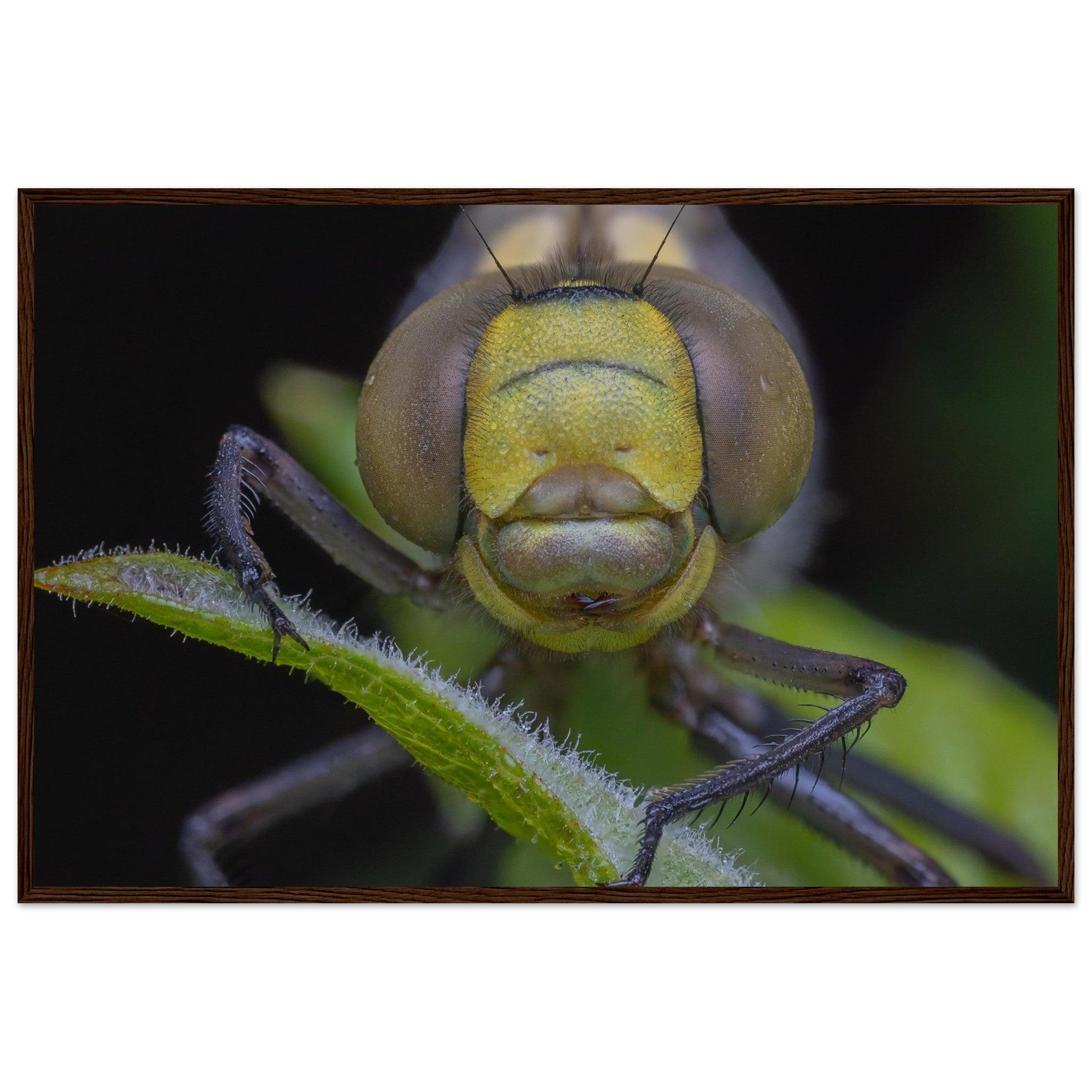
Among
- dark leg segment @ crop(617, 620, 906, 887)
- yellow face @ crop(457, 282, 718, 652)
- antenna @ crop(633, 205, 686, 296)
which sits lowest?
dark leg segment @ crop(617, 620, 906, 887)

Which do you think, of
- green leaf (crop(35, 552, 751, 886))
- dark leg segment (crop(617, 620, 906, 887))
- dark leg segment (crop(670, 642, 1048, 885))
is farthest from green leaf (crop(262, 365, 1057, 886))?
green leaf (crop(35, 552, 751, 886))

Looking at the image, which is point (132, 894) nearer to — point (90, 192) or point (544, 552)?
point (544, 552)

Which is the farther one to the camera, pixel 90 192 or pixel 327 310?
pixel 327 310

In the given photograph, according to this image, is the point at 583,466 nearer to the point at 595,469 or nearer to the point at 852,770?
the point at 595,469

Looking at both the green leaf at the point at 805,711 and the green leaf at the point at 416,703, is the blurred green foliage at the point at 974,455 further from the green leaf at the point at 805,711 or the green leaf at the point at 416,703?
the green leaf at the point at 416,703

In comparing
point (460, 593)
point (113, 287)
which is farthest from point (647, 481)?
point (113, 287)

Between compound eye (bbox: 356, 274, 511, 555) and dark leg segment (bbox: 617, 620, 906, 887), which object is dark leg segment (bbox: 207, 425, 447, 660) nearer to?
compound eye (bbox: 356, 274, 511, 555)

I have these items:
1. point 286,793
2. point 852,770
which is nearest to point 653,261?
point 852,770
